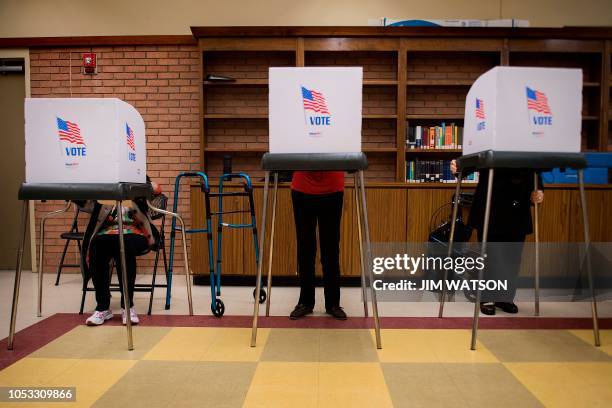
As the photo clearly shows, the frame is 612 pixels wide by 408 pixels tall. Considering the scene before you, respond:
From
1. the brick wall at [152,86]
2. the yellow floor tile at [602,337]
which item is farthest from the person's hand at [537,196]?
the brick wall at [152,86]

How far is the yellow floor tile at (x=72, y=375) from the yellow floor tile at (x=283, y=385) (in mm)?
628

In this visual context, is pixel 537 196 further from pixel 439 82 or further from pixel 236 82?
pixel 236 82

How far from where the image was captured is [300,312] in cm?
286

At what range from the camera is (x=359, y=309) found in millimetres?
3143

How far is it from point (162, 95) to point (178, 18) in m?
0.81

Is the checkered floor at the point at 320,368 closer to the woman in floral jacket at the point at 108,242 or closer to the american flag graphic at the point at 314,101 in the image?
the woman in floral jacket at the point at 108,242

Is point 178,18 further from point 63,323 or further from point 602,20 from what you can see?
point 602,20

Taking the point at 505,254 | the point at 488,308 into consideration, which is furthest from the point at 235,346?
the point at 505,254

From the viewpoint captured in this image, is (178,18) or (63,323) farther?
(178,18)

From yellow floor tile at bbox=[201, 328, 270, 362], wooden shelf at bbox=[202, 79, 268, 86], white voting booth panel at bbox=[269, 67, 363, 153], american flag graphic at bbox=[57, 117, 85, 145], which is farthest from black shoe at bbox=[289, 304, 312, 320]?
wooden shelf at bbox=[202, 79, 268, 86]

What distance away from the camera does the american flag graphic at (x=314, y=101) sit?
2236 mm

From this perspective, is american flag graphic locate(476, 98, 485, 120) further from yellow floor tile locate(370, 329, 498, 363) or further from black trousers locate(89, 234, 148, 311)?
black trousers locate(89, 234, 148, 311)

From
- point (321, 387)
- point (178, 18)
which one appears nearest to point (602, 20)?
point (178, 18)

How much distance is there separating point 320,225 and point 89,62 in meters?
3.27
